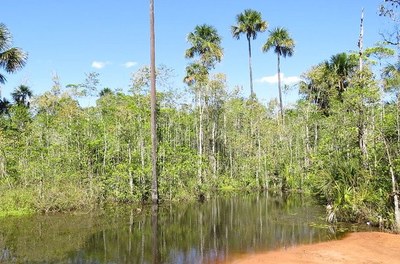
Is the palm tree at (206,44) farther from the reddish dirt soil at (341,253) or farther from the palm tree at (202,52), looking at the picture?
the reddish dirt soil at (341,253)

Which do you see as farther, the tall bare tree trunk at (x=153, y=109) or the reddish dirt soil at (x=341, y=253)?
the tall bare tree trunk at (x=153, y=109)

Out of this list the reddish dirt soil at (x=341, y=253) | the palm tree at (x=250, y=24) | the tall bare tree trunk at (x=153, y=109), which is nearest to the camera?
the reddish dirt soil at (x=341, y=253)

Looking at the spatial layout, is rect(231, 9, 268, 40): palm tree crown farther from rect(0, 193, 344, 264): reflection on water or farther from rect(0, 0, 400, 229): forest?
rect(0, 193, 344, 264): reflection on water

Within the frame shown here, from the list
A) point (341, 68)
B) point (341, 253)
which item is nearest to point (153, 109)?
point (341, 253)

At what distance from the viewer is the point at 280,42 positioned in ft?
130

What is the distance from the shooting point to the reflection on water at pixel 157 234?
1197 centimetres

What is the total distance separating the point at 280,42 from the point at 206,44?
37.7 ft

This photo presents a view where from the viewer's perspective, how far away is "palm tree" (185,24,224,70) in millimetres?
31578

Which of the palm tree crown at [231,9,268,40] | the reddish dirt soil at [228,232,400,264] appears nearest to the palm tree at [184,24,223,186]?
the palm tree crown at [231,9,268,40]

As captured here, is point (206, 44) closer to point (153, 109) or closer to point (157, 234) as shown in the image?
point (153, 109)

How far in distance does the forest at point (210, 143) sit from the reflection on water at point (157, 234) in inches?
78.6

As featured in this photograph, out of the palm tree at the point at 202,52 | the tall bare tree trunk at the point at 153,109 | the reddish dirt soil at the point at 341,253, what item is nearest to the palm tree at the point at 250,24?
the palm tree at the point at 202,52

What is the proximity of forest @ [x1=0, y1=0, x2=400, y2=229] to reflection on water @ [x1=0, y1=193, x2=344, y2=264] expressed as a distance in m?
2.00

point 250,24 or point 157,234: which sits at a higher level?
point 250,24
